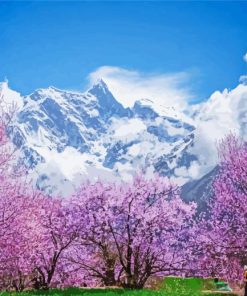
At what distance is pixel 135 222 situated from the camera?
33125 millimetres

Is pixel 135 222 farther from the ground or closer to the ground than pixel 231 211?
closer to the ground

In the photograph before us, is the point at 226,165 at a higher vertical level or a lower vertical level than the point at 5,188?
higher

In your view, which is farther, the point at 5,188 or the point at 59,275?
the point at 59,275

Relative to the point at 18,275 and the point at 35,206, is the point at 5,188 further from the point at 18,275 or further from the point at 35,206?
the point at 18,275

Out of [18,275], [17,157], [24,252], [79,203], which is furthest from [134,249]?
[18,275]

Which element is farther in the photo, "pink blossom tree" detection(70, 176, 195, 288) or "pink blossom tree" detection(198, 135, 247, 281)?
"pink blossom tree" detection(198, 135, 247, 281)

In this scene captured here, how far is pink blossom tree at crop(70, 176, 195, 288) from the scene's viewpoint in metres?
33.0

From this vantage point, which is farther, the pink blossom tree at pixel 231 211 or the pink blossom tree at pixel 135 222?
the pink blossom tree at pixel 231 211

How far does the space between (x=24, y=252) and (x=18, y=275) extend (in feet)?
28.0

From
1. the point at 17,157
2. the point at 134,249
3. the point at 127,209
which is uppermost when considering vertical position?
the point at 17,157

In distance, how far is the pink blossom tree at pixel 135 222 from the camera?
33000 mm

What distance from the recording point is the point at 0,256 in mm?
33562

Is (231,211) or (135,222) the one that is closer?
(135,222)

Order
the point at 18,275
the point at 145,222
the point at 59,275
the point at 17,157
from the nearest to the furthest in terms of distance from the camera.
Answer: the point at 17,157 → the point at 145,222 → the point at 18,275 → the point at 59,275
